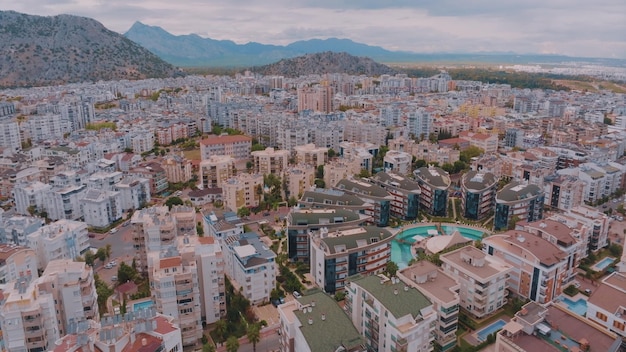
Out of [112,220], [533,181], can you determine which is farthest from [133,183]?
[533,181]

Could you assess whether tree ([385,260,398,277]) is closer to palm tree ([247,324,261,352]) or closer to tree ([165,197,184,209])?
palm tree ([247,324,261,352])

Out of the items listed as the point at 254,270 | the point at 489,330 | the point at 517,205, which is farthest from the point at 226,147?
the point at 489,330

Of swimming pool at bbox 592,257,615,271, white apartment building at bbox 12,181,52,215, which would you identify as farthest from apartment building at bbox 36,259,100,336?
swimming pool at bbox 592,257,615,271

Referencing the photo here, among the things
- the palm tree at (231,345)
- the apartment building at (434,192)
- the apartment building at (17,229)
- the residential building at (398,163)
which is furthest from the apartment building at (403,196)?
the apartment building at (17,229)

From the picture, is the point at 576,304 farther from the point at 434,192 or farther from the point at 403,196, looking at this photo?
the point at 403,196

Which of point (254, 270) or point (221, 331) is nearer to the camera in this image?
point (221, 331)

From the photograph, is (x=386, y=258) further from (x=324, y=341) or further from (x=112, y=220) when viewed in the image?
(x=112, y=220)
